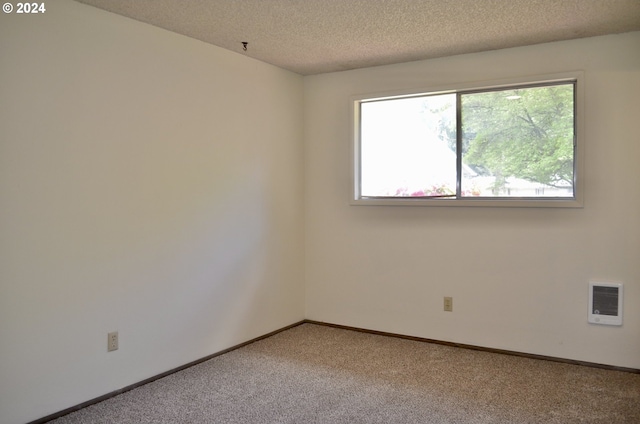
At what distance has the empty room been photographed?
2.63 m

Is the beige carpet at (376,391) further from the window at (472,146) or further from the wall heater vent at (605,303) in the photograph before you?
the window at (472,146)

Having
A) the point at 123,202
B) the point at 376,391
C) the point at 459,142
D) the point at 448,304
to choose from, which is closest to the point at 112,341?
the point at 123,202

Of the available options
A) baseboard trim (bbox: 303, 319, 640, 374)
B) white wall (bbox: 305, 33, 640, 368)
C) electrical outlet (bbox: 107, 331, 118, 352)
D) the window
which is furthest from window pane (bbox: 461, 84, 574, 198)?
electrical outlet (bbox: 107, 331, 118, 352)

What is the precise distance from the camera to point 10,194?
2428 mm

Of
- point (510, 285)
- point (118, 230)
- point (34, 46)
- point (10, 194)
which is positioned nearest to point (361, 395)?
point (510, 285)

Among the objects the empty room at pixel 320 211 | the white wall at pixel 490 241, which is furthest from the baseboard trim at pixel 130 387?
the white wall at pixel 490 241

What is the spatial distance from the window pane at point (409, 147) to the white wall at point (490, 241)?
0.17 meters

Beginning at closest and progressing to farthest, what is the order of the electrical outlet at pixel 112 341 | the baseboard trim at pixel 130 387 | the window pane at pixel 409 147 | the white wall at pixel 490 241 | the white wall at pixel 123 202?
the white wall at pixel 123 202 → the baseboard trim at pixel 130 387 → the electrical outlet at pixel 112 341 → the white wall at pixel 490 241 → the window pane at pixel 409 147

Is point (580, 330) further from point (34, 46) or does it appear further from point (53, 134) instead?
point (34, 46)

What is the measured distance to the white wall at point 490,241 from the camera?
3.31m

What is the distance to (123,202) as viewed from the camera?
117 inches

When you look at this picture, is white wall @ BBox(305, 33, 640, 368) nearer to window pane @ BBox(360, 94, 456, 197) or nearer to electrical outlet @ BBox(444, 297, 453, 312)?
electrical outlet @ BBox(444, 297, 453, 312)

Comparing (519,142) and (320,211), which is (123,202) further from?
(519,142)

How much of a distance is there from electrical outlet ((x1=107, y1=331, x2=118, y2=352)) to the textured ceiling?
1942 millimetres
